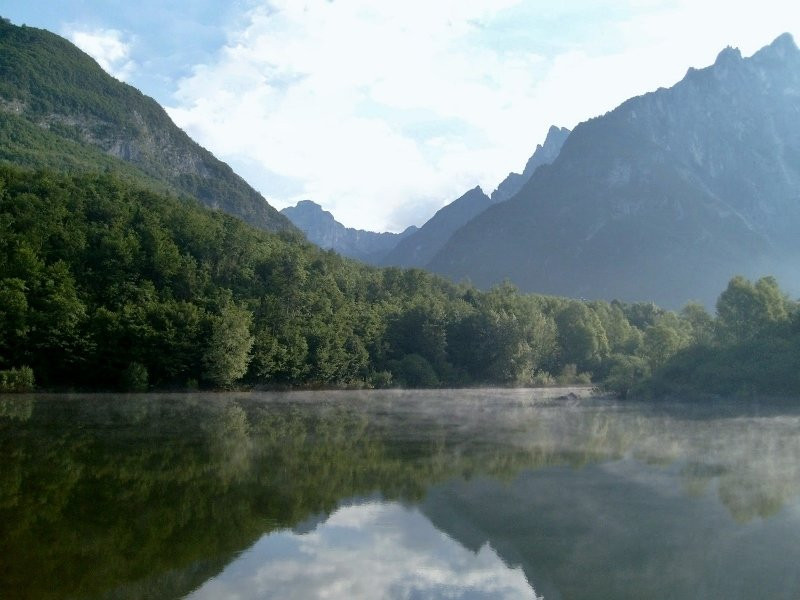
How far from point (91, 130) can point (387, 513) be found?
450 ft

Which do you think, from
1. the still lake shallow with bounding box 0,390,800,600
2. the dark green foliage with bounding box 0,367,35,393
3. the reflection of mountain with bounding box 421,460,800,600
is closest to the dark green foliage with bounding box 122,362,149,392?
the dark green foliage with bounding box 0,367,35,393

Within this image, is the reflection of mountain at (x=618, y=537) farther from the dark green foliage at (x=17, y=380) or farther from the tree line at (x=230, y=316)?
the tree line at (x=230, y=316)

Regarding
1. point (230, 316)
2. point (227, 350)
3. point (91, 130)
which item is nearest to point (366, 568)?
point (227, 350)

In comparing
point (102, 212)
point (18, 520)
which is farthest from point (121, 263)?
point (18, 520)

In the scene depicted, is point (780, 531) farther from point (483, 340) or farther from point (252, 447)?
point (483, 340)

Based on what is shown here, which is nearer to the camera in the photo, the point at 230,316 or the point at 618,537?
the point at 618,537

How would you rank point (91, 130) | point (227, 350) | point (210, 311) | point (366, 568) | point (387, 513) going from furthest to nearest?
1. point (91, 130)
2. point (210, 311)
3. point (227, 350)
4. point (387, 513)
5. point (366, 568)

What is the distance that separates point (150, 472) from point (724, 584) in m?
15.4

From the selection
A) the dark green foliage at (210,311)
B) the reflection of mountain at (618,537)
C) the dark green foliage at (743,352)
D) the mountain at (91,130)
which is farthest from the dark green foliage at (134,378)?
the mountain at (91,130)

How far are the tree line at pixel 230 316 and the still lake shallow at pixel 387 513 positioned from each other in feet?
84.6

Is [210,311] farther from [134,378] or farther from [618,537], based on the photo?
[618,537]

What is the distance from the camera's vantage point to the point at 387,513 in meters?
16.7

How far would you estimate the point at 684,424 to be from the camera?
40.3 meters

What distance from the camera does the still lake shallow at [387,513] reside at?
11.5 meters
